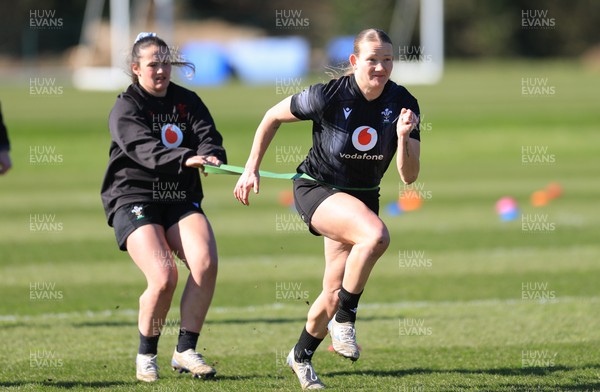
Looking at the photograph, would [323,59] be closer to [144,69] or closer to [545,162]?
[545,162]

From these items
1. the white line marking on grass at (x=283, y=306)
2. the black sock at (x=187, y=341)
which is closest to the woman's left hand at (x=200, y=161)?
the black sock at (x=187, y=341)

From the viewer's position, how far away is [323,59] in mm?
62438

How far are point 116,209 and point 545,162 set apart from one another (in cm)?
2128

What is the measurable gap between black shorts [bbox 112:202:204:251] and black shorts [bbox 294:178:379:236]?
0.74 meters

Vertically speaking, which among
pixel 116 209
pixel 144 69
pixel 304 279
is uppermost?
pixel 144 69

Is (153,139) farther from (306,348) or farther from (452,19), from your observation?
(452,19)

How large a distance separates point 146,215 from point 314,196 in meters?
1.14

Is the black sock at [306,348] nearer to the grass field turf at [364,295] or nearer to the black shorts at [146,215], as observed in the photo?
the grass field turf at [364,295]

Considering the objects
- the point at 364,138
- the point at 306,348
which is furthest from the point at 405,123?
the point at 306,348

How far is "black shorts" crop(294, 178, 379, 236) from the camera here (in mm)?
6922

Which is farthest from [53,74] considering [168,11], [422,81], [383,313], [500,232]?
[383,313]

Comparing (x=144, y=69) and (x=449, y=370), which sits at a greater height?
(x=144, y=69)

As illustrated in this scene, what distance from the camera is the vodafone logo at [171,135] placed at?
7.13m

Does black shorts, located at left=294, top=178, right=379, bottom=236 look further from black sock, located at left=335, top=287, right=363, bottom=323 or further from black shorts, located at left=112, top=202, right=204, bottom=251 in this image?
black shorts, located at left=112, top=202, right=204, bottom=251
